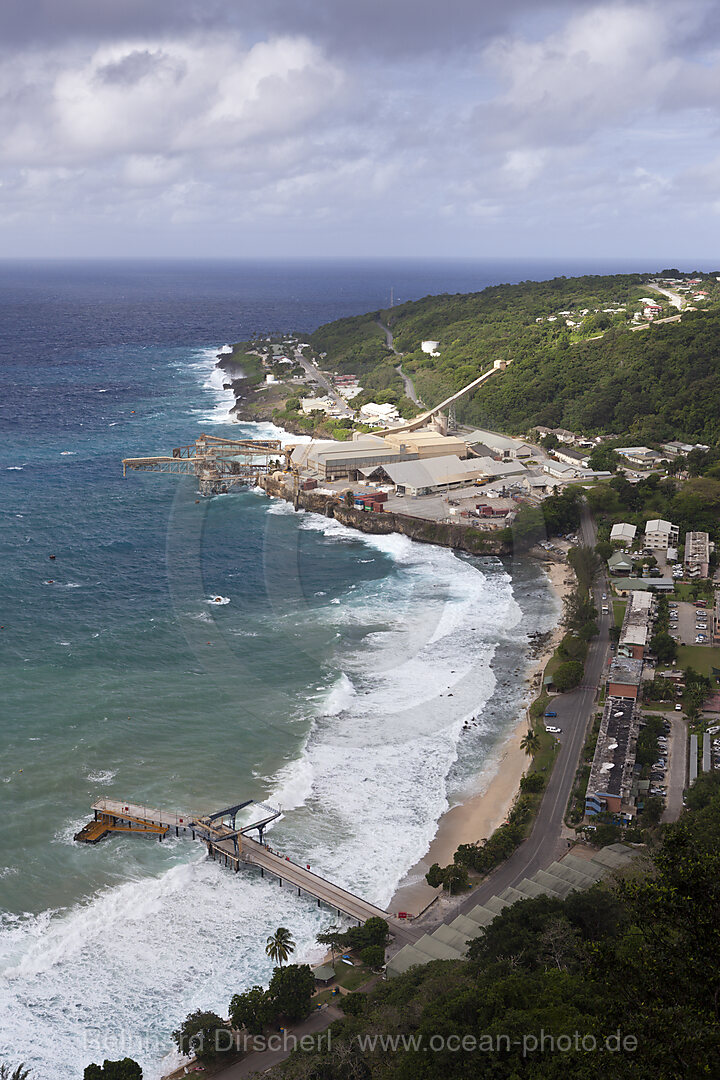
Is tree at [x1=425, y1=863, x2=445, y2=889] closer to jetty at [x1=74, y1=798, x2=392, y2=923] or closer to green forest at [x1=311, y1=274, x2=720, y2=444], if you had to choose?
jetty at [x1=74, y1=798, x2=392, y2=923]

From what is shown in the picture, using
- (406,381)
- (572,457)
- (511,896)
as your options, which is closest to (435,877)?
(511,896)

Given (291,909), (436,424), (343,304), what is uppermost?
(343,304)

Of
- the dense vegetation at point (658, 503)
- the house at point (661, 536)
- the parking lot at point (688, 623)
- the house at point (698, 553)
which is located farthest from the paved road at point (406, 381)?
the parking lot at point (688, 623)

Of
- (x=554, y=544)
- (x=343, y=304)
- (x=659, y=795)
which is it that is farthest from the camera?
(x=343, y=304)

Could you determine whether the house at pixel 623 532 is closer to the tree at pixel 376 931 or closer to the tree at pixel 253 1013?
the tree at pixel 376 931

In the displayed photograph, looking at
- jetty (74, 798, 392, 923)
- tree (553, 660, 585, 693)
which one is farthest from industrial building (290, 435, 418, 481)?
jetty (74, 798, 392, 923)

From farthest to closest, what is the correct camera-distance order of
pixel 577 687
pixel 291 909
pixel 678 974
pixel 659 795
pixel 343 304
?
1. pixel 343 304
2. pixel 577 687
3. pixel 659 795
4. pixel 291 909
5. pixel 678 974

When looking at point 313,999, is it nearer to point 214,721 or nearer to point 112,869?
point 112,869

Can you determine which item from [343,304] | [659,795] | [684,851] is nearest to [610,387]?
[659,795]
